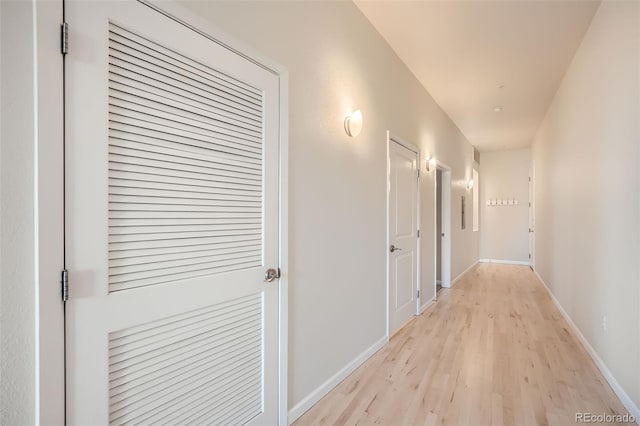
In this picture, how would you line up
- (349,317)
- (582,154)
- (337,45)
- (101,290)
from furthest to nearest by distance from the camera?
(582,154) < (349,317) < (337,45) < (101,290)

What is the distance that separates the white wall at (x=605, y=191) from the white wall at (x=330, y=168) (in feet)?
5.47

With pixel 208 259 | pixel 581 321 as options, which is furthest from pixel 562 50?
pixel 208 259

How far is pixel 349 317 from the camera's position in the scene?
245cm

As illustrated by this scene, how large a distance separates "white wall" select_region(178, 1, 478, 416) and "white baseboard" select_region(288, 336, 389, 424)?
4 cm

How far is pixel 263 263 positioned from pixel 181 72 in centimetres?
96

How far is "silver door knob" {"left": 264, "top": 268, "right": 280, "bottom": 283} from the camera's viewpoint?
164cm

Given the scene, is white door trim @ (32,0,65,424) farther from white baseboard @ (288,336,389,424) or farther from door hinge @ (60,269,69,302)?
white baseboard @ (288,336,389,424)

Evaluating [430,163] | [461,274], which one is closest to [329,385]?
[430,163]

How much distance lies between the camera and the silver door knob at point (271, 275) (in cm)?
164

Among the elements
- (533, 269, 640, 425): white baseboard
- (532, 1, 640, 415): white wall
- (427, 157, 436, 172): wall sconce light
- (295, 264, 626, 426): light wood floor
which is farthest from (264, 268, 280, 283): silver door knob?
(427, 157, 436, 172): wall sconce light

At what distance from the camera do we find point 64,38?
3.06ft

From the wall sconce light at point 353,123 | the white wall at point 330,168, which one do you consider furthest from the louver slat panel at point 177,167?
the wall sconce light at point 353,123

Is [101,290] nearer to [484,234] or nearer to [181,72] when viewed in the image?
[181,72]

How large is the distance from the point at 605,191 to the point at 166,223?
9.85 ft
